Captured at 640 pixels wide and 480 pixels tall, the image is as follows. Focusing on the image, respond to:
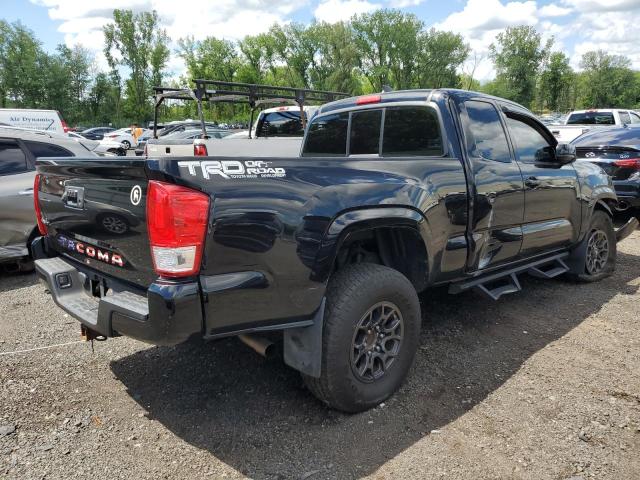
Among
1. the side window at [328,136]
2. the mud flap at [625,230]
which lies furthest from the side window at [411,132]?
the mud flap at [625,230]

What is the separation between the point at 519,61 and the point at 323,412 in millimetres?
57741

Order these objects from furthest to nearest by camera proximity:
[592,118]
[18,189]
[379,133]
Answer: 1. [592,118]
2. [18,189]
3. [379,133]

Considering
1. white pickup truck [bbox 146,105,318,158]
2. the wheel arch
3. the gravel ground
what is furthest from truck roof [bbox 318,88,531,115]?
white pickup truck [bbox 146,105,318,158]

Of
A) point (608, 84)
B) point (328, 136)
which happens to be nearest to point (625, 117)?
point (328, 136)

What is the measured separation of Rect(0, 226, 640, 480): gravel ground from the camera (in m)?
2.51

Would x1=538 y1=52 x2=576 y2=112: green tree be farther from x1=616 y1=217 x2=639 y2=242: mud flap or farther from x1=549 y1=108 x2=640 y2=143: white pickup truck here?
x1=616 y1=217 x2=639 y2=242: mud flap

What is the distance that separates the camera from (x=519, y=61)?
53062 millimetres

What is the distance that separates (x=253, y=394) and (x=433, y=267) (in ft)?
4.60

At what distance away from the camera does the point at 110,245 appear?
8.71ft

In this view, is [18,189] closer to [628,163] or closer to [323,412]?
[323,412]

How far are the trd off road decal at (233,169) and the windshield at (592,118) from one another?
16106 millimetres

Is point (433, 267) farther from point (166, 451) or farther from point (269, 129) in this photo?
point (269, 129)

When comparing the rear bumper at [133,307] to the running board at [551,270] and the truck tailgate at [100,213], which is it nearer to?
the truck tailgate at [100,213]

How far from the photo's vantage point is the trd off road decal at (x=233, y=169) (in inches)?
87.9
